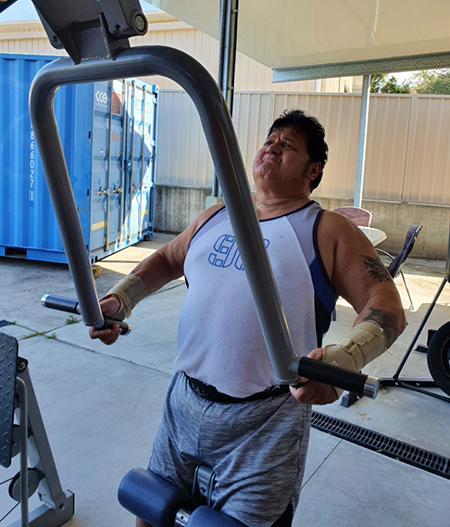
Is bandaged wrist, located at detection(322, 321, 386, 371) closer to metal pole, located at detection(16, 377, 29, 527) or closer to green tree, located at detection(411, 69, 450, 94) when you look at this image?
metal pole, located at detection(16, 377, 29, 527)

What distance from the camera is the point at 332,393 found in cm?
105

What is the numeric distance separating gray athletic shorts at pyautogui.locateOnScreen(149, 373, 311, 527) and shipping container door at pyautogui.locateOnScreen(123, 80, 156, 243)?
19.8 ft

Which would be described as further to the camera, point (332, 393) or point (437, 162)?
point (437, 162)

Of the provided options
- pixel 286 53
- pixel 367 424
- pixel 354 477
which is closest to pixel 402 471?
pixel 354 477

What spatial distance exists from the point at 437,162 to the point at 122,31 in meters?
8.43

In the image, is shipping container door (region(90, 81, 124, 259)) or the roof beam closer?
the roof beam

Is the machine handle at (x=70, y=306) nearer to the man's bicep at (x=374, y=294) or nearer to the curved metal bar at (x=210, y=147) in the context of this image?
the curved metal bar at (x=210, y=147)

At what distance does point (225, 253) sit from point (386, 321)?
0.50 meters

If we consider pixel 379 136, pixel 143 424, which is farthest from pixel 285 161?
pixel 379 136

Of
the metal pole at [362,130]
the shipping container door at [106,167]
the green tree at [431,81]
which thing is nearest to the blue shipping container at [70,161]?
the shipping container door at [106,167]

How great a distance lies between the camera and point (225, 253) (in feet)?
4.74

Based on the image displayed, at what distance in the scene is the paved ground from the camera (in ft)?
7.25

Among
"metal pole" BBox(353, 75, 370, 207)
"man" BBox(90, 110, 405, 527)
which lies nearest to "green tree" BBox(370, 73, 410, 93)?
"metal pole" BBox(353, 75, 370, 207)

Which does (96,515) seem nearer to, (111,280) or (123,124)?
(111,280)
